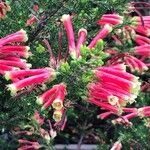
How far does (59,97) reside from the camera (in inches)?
85.0

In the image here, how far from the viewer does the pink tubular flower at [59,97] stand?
2137mm

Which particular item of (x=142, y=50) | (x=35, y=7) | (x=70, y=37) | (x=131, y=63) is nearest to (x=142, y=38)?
(x=142, y=50)

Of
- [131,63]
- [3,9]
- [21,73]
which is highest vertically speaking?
[3,9]

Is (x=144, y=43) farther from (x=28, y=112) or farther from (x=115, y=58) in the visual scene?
(x=28, y=112)

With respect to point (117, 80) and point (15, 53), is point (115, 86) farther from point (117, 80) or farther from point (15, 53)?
point (15, 53)

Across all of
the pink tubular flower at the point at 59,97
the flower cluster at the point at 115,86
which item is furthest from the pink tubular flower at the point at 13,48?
the flower cluster at the point at 115,86

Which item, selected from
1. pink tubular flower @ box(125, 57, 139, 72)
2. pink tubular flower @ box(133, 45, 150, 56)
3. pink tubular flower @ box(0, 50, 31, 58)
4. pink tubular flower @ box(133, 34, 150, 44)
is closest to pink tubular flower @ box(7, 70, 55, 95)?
pink tubular flower @ box(0, 50, 31, 58)

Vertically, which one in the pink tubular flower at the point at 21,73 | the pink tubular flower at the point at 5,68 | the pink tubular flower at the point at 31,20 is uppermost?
the pink tubular flower at the point at 31,20

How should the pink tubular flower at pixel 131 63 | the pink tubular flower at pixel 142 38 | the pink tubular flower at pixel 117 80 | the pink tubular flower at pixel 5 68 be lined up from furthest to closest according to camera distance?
the pink tubular flower at pixel 142 38 → the pink tubular flower at pixel 131 63 → the pink tubular flower at pixel 5 68 → the pink tubular flower at pixel 117 80

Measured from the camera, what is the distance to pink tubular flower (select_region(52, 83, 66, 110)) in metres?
2.14

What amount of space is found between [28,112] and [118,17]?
79 cm

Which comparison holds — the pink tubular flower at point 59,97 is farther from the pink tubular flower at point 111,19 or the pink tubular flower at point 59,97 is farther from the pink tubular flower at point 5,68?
the pink tubular flower at point 111,19

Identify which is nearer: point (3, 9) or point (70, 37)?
point (70, 37)

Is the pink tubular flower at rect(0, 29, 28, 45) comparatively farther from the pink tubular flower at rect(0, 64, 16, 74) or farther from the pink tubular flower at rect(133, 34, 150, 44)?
the pink tubular flower at rect(133, 34, 150, 44)
